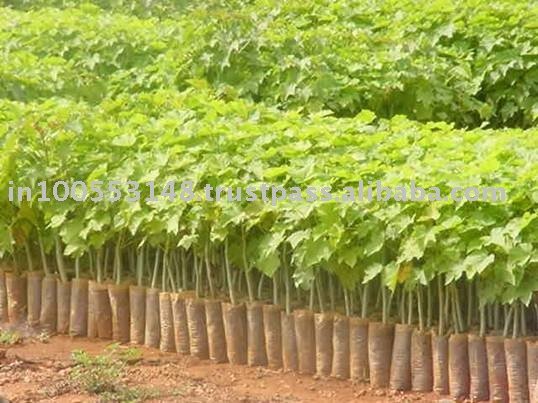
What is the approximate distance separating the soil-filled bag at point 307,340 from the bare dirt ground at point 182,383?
0.18ft

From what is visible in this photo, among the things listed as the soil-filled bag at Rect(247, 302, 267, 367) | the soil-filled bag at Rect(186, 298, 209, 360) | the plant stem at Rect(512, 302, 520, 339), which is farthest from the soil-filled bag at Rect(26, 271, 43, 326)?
the plant stem at Rect(512, 302, 520, 339)

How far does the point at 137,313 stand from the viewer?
638cm

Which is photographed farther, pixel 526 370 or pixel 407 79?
pixel 407 79

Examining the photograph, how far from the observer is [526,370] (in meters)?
5.29

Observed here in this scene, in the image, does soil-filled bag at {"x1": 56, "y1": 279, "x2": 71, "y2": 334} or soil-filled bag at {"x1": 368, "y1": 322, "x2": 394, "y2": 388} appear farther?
Answer: soil-filled bag at {"x1": 56, "y1": 279, "x2": 71, "y2": 334}

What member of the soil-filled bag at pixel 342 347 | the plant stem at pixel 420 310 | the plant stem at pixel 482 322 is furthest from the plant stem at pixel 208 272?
the plant stem at pixel 482 322

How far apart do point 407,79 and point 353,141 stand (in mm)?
1990

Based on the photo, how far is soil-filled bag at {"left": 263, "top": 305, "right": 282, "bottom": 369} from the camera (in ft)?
19.6

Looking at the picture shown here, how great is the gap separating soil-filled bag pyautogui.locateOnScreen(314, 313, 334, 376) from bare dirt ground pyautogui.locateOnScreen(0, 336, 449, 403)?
0.22ft

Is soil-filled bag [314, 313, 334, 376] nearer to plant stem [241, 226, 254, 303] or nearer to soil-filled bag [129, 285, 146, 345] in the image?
plant stem [241, 226, 254, 303]

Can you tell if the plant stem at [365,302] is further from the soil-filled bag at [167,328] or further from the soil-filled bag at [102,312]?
the soil-filled bag at [102,312]

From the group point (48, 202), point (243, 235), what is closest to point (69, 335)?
point (48, 202)

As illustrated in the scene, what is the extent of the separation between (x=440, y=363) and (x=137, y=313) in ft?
5.37

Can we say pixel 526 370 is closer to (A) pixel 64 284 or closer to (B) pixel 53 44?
(A) pixel 64 284
